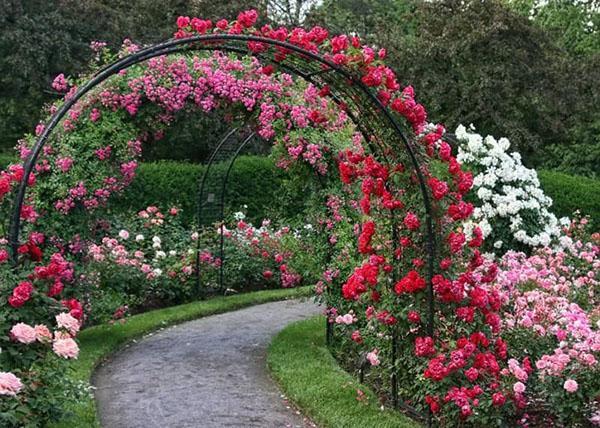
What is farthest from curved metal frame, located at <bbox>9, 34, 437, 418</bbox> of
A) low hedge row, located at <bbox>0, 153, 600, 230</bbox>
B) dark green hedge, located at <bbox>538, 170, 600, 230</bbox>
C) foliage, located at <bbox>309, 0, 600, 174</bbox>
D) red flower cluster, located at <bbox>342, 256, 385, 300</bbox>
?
foliage, located at <bbox>309, 0, 600, 174</bbox>

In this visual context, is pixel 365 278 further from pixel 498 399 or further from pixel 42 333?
pixel 42 333

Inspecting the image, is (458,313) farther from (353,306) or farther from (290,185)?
(290,185)

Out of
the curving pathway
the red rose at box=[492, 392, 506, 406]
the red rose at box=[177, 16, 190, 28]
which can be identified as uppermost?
the red rose at box=[177, 16, 190, 28]

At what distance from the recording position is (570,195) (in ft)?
45.3

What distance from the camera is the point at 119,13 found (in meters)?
17.7

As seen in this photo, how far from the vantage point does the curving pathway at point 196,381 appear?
17.7ft

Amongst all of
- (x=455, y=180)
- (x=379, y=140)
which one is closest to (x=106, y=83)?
(x=379, y=140)

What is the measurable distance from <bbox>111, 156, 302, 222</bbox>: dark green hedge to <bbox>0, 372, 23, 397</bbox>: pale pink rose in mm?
7798

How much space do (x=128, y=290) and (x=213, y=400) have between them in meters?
3.85

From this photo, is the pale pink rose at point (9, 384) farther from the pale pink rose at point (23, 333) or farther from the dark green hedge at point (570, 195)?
the dark green hedge at point (570, 195)

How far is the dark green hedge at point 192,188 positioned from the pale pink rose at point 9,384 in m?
7.80

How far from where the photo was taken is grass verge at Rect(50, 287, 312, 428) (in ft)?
17.4

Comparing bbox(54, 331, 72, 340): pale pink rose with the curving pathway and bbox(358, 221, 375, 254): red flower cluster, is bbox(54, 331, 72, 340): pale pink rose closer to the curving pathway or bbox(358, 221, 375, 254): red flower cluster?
the curving pathway

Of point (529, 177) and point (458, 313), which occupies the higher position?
point (529, 177)
